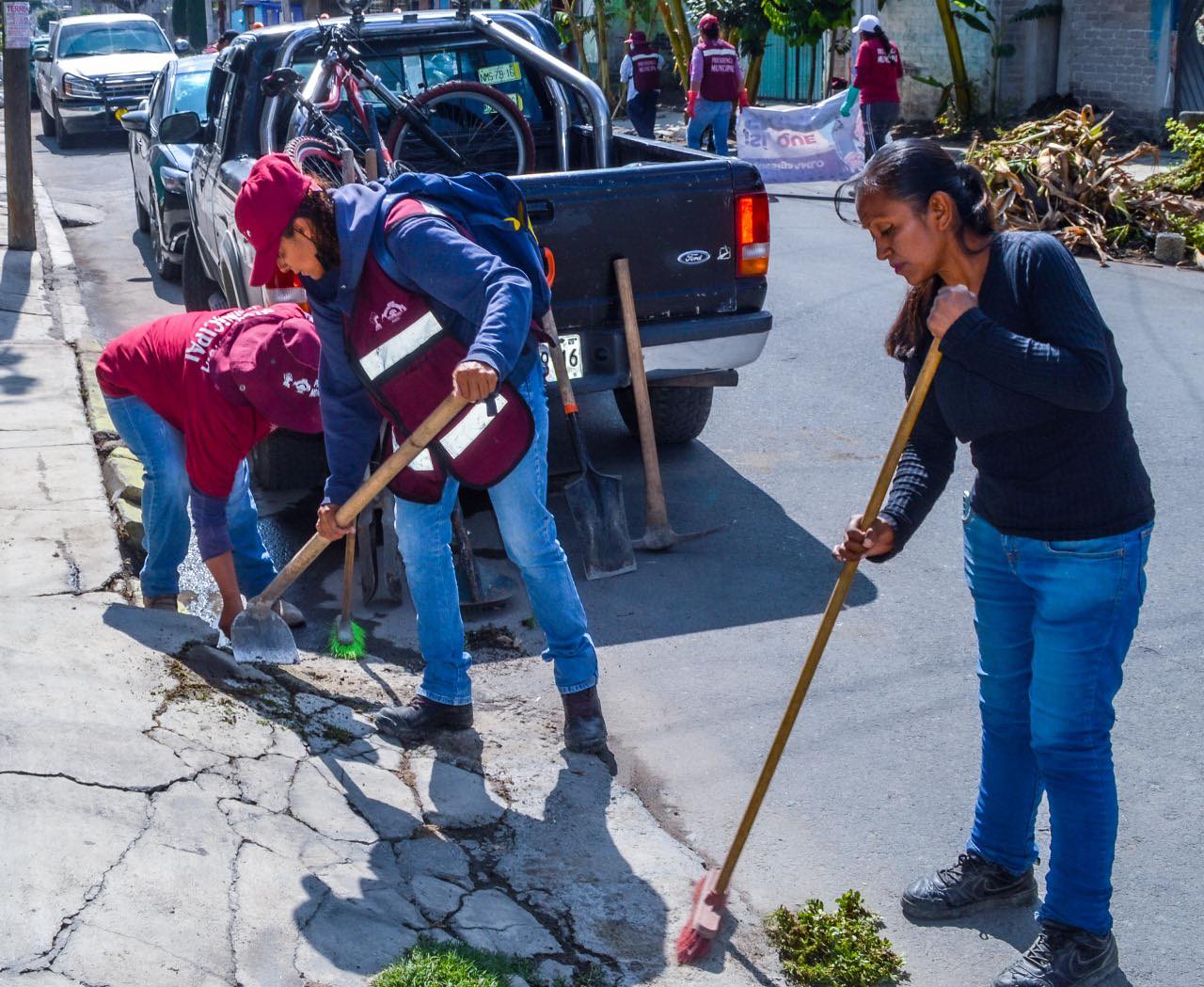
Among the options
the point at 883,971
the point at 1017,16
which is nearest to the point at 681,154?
the point at 883,971

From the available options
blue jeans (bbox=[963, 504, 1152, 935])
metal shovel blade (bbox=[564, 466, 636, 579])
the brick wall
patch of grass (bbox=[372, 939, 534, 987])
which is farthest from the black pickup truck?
the brick wall

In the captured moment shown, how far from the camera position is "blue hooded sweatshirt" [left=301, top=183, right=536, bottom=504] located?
140 inches

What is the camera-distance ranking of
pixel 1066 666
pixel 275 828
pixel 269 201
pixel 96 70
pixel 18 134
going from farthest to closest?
pixel 96 70 < pixel 18 134 < pixel 269 201 < pixel 275 828 < pixel 1066 666

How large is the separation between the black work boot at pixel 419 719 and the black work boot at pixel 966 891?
1.48 meters

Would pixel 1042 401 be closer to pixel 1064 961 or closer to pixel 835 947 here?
pixel 1064 961

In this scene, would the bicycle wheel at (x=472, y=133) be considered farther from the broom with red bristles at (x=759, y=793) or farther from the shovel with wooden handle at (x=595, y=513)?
the broom with red bristles at (x=759, y=793)

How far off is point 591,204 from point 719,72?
1199 centimetres

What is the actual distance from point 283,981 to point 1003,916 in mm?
1706


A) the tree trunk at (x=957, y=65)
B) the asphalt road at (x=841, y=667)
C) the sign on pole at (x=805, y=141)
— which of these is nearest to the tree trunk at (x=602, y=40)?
the tree trunk at (x=957, y=65)

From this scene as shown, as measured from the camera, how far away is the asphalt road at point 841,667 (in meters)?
3.65

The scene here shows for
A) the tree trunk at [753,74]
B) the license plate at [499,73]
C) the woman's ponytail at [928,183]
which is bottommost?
the tree trunk at [753,74]

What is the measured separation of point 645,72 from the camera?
19.6m

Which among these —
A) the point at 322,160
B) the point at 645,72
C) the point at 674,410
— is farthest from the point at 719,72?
the point at 322,160

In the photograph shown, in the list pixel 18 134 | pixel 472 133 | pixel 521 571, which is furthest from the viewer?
pixel 18 134
